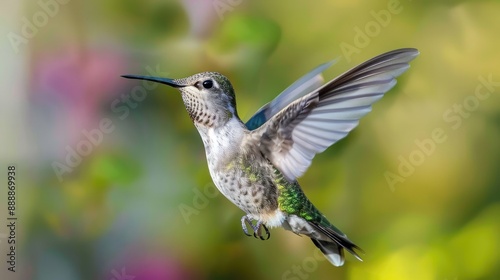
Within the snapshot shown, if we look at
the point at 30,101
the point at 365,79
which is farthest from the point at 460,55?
the point at 30,101

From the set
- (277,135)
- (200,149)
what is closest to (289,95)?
(277,135)

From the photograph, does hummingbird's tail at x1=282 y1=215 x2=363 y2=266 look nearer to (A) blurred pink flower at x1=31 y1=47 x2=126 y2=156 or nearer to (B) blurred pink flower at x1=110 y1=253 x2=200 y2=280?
(B) blurred pink flower at x1=110 y1=253 x2=200 y2=280

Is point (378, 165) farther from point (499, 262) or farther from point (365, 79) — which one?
point (365, 79)

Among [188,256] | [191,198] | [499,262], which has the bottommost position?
[499,262]

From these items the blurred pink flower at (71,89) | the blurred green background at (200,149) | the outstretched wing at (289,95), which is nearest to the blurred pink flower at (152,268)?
the blurred green background at (200,149)

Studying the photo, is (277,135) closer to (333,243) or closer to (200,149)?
(333,243)

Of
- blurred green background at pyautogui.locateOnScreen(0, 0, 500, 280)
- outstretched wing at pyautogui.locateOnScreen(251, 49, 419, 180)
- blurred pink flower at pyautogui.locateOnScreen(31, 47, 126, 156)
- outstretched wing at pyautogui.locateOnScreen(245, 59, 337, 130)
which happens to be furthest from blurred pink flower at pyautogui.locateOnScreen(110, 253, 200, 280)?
outstretched wing at pyautogui.locateOnScreen(251, 49, 419, 180)

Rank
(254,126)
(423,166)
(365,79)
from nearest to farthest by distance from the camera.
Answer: (365,79), (254,126), (423,166)
